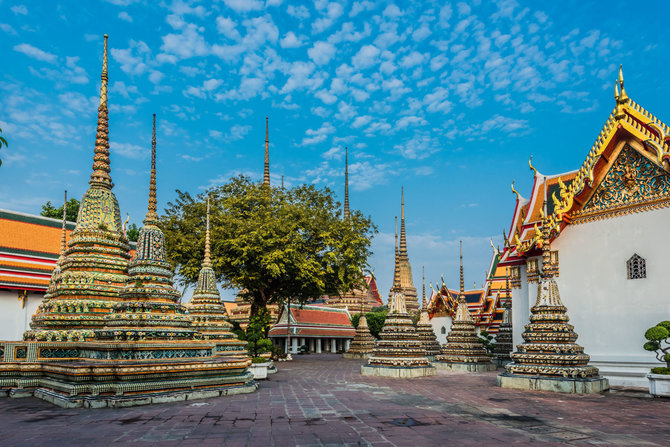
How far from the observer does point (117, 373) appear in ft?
30.9

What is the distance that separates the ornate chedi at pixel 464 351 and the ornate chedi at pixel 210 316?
9994mm

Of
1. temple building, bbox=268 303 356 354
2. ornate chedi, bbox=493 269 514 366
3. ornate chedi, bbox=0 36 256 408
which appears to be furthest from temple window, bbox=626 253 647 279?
temple building, bbox=268 303 356 354

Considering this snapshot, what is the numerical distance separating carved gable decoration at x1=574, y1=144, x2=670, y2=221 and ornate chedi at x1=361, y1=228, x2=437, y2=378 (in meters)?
7.16

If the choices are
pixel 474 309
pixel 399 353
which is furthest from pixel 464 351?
pixel 474 309

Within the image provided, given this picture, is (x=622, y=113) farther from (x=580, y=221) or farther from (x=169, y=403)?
(x=169, y=403)

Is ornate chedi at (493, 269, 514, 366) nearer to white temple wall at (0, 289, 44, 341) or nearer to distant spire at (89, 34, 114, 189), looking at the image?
distant spire at (89, 34, 114, 189)

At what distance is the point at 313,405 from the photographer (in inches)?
376

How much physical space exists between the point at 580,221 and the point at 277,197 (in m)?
15.9

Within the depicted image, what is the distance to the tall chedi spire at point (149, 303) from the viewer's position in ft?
33.8

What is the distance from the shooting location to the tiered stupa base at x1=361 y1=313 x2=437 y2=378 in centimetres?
1723

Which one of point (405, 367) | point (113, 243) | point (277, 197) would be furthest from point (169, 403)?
point (277, 197)

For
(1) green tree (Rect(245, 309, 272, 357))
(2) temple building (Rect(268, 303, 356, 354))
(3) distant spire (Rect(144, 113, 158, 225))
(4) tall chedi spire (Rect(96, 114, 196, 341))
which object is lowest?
(2) temple building (Rect(268, 303, 356, 354))

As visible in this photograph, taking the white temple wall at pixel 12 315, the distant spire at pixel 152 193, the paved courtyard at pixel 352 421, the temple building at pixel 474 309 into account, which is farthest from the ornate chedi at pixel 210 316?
the temple building at pixel 474 309

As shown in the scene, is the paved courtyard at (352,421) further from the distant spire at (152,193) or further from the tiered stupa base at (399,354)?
the tiered stupa base at (399,354)
